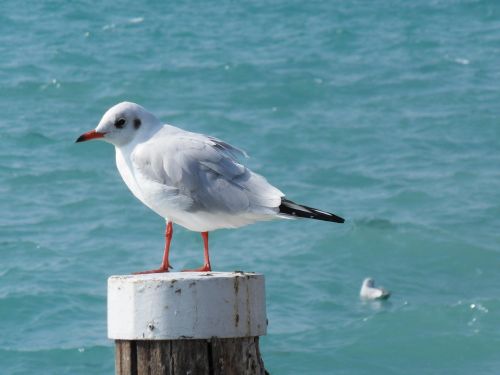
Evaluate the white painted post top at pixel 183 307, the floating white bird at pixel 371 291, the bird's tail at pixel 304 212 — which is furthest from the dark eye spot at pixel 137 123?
the floating white bird at pixel 371 291

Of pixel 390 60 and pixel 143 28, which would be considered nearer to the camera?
pixel 390 60

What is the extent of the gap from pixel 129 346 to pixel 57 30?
57.0 feet

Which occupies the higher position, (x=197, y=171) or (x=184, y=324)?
(x=197, y=171)

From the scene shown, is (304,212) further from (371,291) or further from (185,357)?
(371,291)

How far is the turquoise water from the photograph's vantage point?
8.51 meters

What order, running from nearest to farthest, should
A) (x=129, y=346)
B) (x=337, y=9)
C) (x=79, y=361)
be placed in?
(x=129, y=346), (x=79, y=361), (x=337, y=9)

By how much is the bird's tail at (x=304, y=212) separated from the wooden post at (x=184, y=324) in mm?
350

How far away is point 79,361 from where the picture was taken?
25.6 ft

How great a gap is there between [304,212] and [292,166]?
32.0 feet

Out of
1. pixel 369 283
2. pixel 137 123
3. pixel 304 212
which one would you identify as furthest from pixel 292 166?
pixel 304 212

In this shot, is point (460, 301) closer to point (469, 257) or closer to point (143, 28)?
point (469, 257)

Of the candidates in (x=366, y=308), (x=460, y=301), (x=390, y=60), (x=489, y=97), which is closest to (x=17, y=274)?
(x=366, y=308)

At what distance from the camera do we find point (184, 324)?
8.75 ft

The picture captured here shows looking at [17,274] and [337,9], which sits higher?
[337,9]
